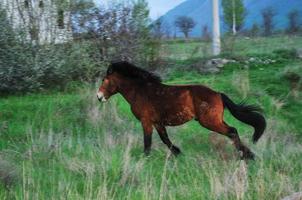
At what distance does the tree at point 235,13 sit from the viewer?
53.4 meters

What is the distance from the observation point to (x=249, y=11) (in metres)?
64.4

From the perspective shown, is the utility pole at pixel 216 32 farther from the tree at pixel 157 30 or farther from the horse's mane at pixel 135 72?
the horse's mane at pixel 135 72

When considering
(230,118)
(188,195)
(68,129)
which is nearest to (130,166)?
(188,195)

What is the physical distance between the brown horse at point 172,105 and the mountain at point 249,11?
37.8m

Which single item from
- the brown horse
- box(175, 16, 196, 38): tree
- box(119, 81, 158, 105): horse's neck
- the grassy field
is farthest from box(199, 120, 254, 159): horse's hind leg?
box(175, 16, 196, 38): tree

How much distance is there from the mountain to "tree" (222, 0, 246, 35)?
2.08 ft

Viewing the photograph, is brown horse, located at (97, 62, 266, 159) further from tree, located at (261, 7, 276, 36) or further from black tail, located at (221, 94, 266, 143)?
tree, located at (261, 7, 276, 36)

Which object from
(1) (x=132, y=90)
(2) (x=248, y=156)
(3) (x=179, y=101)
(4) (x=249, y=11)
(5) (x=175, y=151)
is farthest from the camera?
(4) (x=249, y=11)

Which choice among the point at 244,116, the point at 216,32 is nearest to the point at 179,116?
the point at 244,116

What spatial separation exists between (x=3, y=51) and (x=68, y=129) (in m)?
3.77

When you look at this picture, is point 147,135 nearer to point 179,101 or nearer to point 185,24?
point 179,101

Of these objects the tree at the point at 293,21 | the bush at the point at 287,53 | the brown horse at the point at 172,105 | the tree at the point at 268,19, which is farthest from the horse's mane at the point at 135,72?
the tree at the point at 268,19

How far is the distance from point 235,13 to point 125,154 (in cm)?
4696

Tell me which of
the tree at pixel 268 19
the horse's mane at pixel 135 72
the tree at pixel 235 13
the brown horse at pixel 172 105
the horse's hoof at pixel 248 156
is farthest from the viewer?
the tree at pixel 235 13
